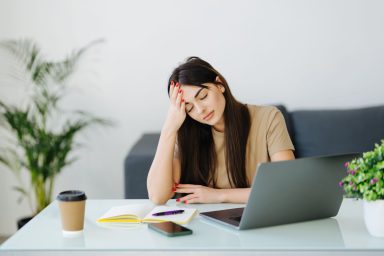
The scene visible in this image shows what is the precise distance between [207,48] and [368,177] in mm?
2242

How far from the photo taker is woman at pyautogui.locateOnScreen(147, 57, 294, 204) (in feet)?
6.81

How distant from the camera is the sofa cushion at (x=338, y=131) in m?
3.12

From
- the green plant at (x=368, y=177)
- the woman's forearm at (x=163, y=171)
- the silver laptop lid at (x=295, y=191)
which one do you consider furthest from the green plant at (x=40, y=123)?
the green plant at (x=368, y=177)

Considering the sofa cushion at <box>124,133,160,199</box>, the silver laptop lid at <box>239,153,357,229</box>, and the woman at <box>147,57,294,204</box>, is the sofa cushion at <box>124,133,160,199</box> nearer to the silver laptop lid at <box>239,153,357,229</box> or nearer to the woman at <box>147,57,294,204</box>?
the woman at <box>147,57,294,204</box>

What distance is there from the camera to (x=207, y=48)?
3482mm

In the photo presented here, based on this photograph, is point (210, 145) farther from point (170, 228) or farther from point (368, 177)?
point (368, 177)

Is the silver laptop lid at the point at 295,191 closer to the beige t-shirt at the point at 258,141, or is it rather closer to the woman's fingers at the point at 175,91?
the beige t-shirt at the point at 258,141

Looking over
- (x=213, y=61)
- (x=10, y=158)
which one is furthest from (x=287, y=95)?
(x=10, y=158)

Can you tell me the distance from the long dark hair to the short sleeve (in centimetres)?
9

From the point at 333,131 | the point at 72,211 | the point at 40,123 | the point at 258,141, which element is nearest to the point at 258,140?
the point at 258,141

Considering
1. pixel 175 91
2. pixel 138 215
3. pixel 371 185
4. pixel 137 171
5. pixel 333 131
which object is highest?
pixel 175 91

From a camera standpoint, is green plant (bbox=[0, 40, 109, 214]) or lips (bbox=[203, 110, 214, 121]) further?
green plant (bbox=[0, 40, 109, 214])

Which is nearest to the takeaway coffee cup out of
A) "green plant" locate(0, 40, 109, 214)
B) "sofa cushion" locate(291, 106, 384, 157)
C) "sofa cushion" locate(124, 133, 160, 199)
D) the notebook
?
the notebook

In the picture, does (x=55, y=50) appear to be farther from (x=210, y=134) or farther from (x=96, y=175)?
(x=210, y=134)
